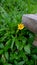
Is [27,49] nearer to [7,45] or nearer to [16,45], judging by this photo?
[16,45]

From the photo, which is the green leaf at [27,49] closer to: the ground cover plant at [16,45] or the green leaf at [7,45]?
the ground cover plant at [16,45]

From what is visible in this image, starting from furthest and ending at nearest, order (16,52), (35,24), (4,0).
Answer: (4,0), (16,52), (35,24)

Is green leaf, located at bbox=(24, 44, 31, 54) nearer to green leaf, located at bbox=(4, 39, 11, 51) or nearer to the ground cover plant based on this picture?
the ground cover plant

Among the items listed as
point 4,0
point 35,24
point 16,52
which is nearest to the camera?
point 35,24

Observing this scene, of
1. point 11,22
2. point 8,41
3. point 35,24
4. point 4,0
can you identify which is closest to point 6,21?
point 11,22

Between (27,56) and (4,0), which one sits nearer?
(27,56)

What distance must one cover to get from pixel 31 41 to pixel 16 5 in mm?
2006

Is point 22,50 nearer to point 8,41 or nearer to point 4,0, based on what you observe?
point 8,41

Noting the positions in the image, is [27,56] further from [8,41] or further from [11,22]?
[11,22]

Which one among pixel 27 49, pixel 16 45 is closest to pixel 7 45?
pixel 16 45

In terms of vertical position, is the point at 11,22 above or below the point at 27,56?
above

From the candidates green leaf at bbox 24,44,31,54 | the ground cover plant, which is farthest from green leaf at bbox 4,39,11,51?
green leaf at bbox 24,44,31,54

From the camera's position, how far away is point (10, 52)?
10.7ft

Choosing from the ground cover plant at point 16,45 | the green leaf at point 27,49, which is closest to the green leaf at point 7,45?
the ground cover plant at point 16,45
